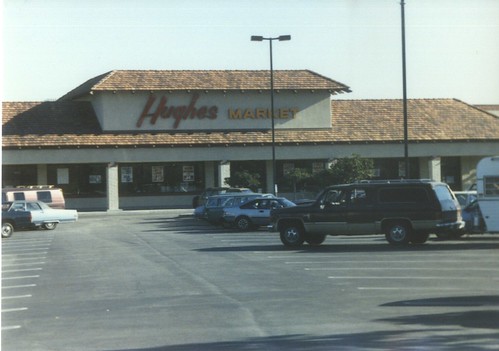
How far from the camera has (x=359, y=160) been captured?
4641cm

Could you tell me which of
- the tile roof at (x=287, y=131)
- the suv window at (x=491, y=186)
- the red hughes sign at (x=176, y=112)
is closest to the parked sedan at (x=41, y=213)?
the tile roof at (x=287, y=131)

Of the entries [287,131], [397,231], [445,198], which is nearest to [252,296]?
[397,231]

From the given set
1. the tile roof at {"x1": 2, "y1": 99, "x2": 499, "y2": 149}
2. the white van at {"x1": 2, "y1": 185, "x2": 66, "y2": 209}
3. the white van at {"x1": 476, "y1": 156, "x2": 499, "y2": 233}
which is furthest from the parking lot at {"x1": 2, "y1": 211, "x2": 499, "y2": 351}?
the tile roof at {"x1": 2, "y1": 99, "x2": 499, "y2": 149}

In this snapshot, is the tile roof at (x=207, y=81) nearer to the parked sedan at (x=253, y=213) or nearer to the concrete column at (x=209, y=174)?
the concrete column at (x=209, y=174)

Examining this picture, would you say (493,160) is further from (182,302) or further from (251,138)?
(251,138)

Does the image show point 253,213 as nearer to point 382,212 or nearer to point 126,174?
point 382,212

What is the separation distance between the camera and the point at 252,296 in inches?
562

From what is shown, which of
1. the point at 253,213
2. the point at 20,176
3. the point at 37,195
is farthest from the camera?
the point at 20,176

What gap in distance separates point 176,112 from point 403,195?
101ft

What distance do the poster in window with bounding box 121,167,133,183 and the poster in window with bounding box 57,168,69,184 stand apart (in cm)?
334

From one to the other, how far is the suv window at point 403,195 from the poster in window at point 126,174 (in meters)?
30.7

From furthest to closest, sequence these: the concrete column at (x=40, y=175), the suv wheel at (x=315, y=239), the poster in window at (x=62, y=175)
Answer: the poster in window at (x=62, y=175), the concrete column at (x=40, y=175), the suv wheel at (x=315, y=239)

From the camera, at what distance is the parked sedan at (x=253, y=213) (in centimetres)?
3378

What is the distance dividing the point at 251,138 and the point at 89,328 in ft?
138
